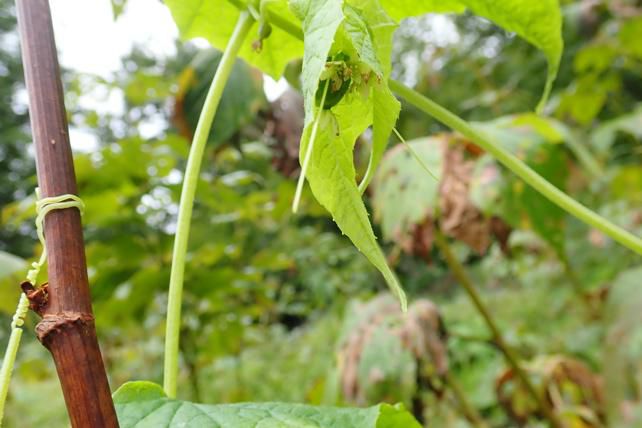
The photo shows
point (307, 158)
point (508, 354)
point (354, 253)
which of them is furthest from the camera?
point (354, 253)

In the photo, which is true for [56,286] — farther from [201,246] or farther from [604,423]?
[604,423]

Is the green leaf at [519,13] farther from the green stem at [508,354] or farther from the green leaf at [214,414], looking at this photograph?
the green stem at [508,354]

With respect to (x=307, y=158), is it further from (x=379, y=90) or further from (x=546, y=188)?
(x=546, y=188)

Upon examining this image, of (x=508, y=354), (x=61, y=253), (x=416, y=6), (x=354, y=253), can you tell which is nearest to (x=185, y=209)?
(x=61, y=253)

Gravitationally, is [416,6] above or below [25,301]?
above

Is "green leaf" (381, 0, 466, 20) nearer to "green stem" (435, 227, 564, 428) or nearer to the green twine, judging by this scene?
the green twine

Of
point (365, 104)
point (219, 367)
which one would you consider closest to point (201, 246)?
point (365, 104)

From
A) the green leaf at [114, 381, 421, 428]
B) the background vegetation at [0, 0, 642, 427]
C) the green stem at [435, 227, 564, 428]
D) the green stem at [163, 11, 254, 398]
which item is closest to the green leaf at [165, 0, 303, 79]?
the green stem at [163, 11, 254, 398]
